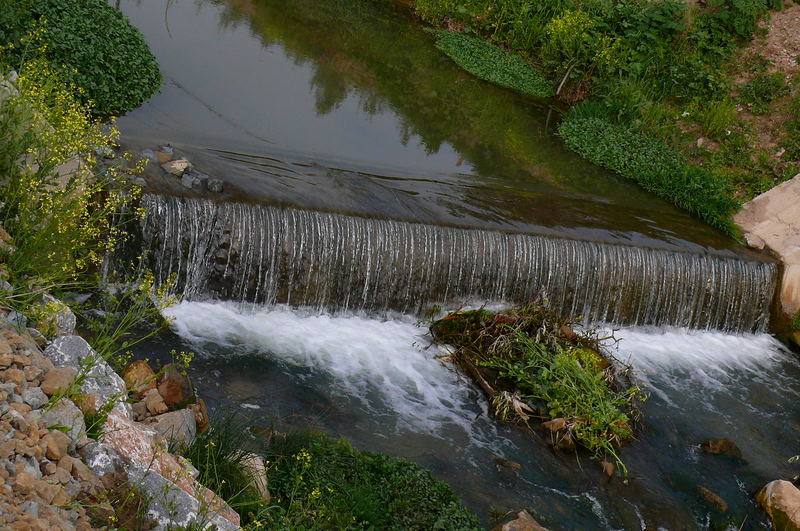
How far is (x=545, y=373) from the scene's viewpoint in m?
8.16

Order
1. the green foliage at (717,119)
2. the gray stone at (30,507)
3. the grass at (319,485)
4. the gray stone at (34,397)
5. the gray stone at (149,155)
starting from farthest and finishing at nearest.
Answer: the green foliage at (717,119) < the gray stone at (149,155) < the grass at (319,485) < the gray stone at (34,397) < the gray stone at (30,507)

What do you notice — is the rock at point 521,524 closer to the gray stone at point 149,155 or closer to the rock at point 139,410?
the rock at point 139,410

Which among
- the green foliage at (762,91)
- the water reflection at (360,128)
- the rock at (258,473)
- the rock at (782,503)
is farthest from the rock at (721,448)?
the green foliage at (762,91)

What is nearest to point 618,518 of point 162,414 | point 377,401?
point 377,401

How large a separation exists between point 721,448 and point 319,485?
501 cm

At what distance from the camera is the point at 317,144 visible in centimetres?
1204

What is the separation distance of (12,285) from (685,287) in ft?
29.8

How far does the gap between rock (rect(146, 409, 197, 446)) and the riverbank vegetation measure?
33.9 feet

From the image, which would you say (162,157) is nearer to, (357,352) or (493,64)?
(357,352)

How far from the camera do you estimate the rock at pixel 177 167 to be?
9.16 metres

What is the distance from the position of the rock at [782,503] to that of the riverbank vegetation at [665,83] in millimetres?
6423

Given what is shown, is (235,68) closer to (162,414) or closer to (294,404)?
(294,404)

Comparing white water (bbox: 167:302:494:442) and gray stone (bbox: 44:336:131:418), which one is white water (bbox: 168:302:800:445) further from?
gray stone (bbox: 44:336:131:418)

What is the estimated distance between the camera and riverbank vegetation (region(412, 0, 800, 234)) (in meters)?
14.6
